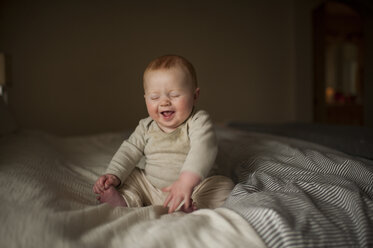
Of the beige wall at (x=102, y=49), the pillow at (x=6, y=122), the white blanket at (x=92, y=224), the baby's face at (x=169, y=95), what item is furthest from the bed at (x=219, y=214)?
the beige wall at (x=102, y=49)

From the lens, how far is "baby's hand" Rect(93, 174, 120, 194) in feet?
2.42

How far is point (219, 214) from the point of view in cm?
55

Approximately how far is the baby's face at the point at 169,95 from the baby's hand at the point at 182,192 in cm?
18

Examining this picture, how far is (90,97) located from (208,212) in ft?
8.03

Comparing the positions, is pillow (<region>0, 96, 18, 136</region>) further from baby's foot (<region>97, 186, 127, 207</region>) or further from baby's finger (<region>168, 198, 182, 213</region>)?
baby's finger (<region>168, 198, 182, 213</region>)

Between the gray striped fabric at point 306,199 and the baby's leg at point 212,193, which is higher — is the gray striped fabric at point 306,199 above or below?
above

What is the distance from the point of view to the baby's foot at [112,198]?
700 mm

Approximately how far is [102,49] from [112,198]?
2.45m

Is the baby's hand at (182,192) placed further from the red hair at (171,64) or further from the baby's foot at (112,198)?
the red hair at (171,64)

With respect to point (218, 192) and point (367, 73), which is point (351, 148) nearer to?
point (218, 192)

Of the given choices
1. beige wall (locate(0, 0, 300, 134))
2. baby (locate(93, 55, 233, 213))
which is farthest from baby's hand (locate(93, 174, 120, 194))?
beige wall (locate(0, 0, 300, 134))

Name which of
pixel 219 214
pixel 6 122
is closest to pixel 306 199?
pixel 219 214

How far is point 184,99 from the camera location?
77cm

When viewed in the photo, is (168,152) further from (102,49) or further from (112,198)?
(102,49)
